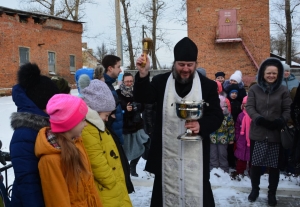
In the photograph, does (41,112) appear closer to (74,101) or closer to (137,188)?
(74,101)

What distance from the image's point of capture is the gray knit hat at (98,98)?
114 inches

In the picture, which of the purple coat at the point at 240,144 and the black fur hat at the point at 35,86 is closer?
the black fur hat at the point at 35,86

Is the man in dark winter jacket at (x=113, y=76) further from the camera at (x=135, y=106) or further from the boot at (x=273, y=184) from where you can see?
the boot at (x=273, y=184)

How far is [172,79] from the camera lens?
3047 mm

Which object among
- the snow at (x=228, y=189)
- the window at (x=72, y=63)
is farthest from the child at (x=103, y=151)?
the window at (x=72, y=63)

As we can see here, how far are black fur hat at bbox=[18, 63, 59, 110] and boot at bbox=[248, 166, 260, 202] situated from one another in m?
3.12

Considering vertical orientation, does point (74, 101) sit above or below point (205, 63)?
below

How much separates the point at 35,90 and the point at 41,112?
0.16 m

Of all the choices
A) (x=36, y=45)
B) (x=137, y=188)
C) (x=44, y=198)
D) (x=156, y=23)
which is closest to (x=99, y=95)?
(x=44, y=198)

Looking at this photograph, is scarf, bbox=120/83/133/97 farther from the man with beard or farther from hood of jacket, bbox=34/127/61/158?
hood of jacket, bbox=34/127/61/158

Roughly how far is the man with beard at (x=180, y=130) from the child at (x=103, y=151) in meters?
0.32

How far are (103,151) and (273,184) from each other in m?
2.65

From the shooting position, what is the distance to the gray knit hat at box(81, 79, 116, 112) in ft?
9.51

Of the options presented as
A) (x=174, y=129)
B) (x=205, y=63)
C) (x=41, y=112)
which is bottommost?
(x=174, y=129)
